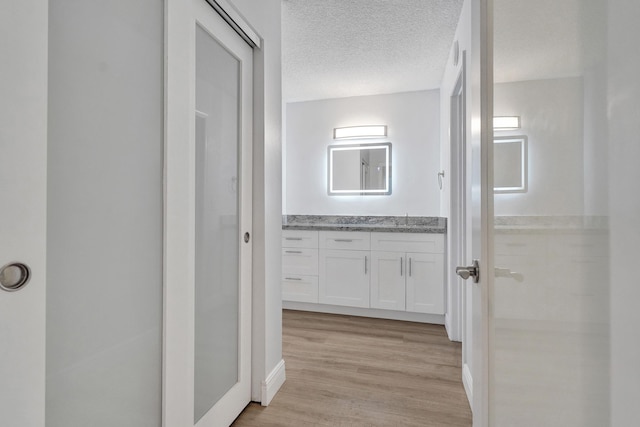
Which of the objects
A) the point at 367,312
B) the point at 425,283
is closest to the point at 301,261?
the point at 367,312

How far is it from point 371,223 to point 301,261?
3.26 ft

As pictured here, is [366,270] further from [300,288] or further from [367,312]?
Result: [300,288]

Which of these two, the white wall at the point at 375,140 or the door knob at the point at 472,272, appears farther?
the white wall at the point at 375,140

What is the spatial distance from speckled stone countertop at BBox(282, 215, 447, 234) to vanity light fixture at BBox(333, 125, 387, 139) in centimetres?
99

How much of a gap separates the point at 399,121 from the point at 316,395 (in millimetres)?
3083

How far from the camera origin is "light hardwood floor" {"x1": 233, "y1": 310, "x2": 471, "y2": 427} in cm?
177

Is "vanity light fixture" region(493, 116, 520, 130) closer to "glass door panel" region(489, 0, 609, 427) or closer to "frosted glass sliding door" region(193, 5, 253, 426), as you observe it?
"glass door panel" region(489, 0, 609, 427)

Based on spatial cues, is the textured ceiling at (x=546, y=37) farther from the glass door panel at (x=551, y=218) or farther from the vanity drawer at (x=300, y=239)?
the vanity drawer at (x=300, y=239)

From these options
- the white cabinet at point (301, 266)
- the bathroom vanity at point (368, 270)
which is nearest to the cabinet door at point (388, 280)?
the bathroom vanity at point (368, 270)

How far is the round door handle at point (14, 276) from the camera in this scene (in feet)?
2.17

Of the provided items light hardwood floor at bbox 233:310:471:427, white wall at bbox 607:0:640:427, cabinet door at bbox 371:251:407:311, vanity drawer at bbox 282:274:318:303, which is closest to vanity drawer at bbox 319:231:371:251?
cabinet door at bbox 371:251:407:311

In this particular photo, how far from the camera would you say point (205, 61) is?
1.47 meters

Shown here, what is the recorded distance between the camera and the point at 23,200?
0.69 metres

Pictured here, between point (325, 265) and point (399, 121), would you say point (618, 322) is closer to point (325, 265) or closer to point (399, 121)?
point (325, 265)
